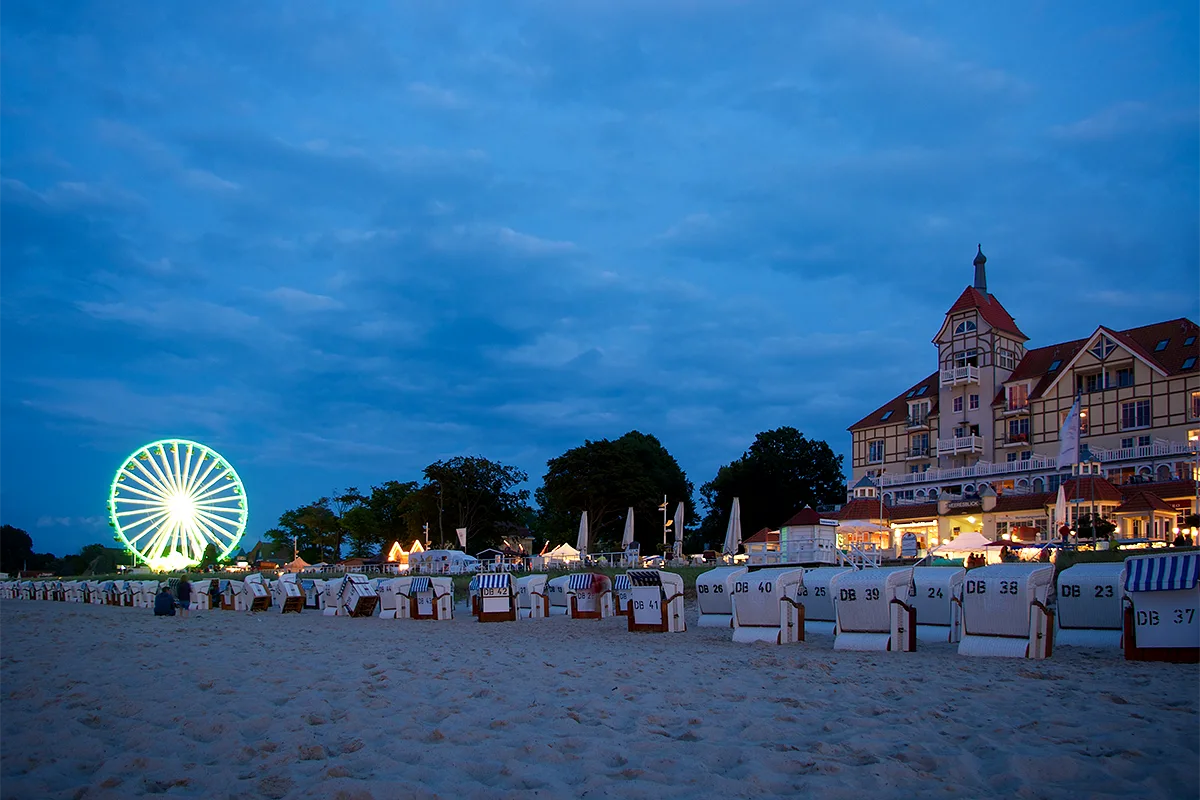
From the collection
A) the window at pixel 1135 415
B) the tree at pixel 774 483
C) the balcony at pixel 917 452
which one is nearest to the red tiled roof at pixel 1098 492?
the window at pixel 1135 415

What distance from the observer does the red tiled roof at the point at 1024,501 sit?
1580 inches

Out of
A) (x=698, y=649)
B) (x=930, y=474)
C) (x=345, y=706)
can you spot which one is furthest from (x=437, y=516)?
(x=345, y=706)

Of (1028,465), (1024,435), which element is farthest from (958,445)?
(1028,465)

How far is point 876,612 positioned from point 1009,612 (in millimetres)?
1630

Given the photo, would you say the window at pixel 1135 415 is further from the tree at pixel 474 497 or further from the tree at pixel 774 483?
the tree at pixel 474 497

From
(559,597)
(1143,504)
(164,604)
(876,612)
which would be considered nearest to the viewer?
(876,612)

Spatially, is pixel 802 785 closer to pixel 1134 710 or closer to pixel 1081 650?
pixel 1134 710

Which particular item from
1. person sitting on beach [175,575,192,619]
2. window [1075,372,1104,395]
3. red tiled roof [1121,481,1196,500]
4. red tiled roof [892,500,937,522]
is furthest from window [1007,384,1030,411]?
person sitting on beach [175,575,192,619]

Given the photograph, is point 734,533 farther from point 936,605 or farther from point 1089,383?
point 1089,383

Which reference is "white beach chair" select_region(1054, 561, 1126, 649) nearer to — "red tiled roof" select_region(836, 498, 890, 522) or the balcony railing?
the balcony railing

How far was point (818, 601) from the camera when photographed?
14086 millimetres

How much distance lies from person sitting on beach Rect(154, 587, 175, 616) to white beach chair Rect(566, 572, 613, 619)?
10.3 meters

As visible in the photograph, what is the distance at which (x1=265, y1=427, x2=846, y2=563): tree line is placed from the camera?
5644 cm

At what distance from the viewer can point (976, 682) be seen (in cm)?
748
